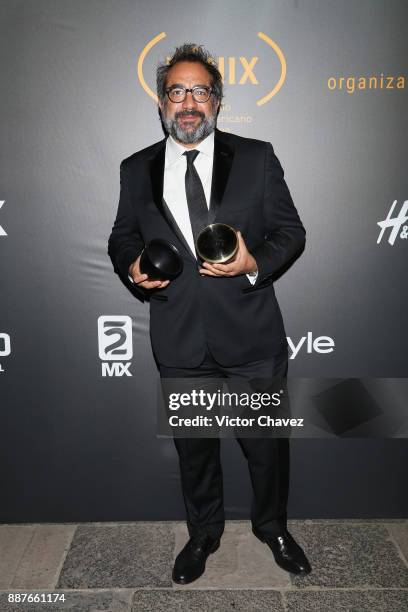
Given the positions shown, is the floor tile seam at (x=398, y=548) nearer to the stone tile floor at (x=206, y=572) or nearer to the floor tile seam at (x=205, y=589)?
the stone tile floor at (x=206, y=572)

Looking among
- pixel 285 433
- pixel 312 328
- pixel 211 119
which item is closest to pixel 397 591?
pixel 285 433

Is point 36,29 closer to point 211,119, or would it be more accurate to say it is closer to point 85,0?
point 85,0

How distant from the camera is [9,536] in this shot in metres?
2.59

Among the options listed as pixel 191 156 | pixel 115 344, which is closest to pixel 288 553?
pixel 115 344

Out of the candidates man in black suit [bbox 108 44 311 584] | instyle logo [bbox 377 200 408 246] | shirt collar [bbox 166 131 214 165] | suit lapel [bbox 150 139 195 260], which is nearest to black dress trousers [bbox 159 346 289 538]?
man in black suit [bbox 108 44 311 584]

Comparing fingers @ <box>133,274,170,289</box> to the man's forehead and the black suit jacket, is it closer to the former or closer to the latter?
the black suit jacket

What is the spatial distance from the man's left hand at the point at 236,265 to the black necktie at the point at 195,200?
19cm

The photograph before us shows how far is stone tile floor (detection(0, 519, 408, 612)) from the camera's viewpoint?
2.14 meters

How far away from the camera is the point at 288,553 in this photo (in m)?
2.31

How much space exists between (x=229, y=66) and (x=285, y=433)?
4.83 feet

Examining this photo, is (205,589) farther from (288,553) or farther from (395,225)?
(395,225)

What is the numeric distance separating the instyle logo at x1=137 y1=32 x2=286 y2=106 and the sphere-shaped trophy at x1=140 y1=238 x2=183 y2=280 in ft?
2.37

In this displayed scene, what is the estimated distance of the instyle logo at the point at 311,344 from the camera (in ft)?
8.23

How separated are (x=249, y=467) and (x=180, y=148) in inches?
50.3
